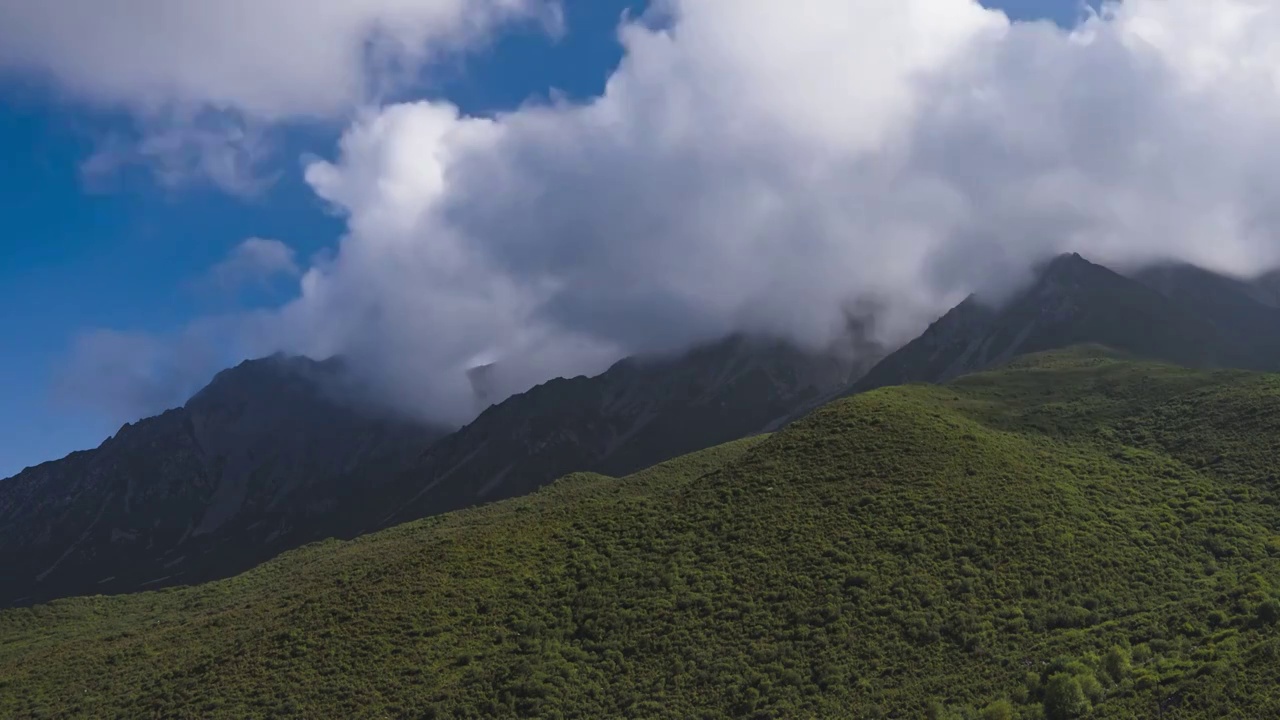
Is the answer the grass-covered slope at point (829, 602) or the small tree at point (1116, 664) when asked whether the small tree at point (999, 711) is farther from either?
the small tree at point (1116, 664)

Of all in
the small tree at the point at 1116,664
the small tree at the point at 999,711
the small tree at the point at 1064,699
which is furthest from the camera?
the small tree at the point at 1116,664

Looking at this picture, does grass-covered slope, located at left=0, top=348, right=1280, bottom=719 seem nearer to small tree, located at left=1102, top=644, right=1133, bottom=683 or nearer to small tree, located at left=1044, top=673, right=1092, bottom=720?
small tree, located at left=1044, top=673, right=1092, bottom=720

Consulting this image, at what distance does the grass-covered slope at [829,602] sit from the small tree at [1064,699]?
0.14 m

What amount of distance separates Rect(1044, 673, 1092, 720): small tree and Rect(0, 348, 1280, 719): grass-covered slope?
0.14m

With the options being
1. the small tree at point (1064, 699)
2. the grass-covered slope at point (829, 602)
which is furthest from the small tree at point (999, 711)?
the small tree at point (1064, 699)

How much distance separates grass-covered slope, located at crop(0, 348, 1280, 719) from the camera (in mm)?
53125

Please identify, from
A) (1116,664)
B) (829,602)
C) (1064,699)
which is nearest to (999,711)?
(1064,699)

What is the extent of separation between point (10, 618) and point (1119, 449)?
13779 centimetres

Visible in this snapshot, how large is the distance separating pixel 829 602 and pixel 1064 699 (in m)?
20.0

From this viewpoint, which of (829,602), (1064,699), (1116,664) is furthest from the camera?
(829,602)

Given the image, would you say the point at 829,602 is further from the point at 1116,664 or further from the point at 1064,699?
the point at 1064,699

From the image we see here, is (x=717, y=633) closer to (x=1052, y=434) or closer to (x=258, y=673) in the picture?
(x=258, y=673)

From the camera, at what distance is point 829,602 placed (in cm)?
6412

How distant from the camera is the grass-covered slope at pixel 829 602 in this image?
5312 centimetres
